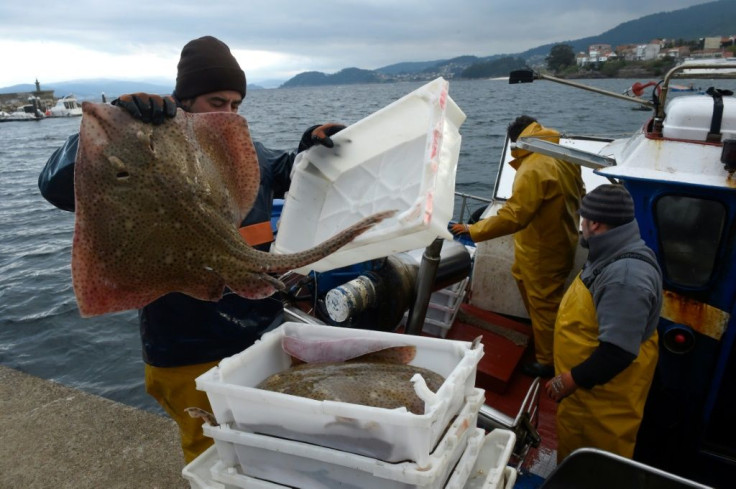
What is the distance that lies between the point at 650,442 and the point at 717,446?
45 centimetres

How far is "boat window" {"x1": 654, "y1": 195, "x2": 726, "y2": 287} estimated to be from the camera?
11.0ft

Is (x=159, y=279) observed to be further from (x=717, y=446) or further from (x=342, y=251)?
(x=717, y=446)

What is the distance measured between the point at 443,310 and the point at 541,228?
1337 millimetres

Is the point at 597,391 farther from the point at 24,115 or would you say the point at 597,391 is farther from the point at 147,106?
the point at 24,115

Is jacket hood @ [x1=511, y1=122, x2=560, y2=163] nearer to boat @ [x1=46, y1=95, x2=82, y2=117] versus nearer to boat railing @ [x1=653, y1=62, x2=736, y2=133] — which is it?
boat railing @ [x1=653, y1=62, x2=736, y2=133]

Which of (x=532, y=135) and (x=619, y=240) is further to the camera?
(x=532, y=135)

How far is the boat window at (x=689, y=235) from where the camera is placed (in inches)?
133

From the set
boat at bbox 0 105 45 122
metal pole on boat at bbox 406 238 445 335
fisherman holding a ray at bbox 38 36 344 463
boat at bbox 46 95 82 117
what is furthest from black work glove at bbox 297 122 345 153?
boat at bbox 46 95 82 117

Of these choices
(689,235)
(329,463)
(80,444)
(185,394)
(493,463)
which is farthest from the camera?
(80,444)

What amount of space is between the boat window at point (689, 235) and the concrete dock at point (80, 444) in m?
3.86

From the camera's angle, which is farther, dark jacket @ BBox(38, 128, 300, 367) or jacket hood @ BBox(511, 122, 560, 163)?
jacket hood @ BBox(511, 122, 560, 163)

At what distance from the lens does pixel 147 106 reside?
2041mm

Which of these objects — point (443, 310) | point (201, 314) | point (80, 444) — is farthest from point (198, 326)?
point (443, 310)

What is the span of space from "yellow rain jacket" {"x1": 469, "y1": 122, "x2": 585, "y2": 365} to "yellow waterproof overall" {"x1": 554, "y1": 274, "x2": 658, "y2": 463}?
67.3 inches
